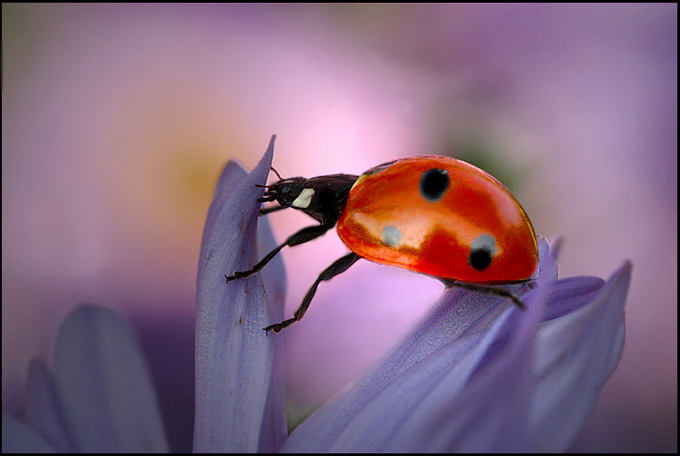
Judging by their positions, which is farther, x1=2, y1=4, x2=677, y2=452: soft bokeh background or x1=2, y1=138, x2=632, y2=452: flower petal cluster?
x1=2, y1=4, x2=677, y2=452: soft bokeh background

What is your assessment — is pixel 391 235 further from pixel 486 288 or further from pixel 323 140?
pixel 323 140

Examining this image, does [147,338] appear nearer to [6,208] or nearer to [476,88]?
[6,208]

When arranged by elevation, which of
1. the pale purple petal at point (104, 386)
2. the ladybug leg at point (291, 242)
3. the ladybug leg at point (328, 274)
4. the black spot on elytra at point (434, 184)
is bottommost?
the pale purple petal at point (104, 386)

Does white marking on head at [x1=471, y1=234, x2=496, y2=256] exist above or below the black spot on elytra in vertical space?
below

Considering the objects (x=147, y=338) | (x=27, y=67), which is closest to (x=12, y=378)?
(x=147, y=338)

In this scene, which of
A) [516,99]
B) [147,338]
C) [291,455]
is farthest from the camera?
[516,99]
